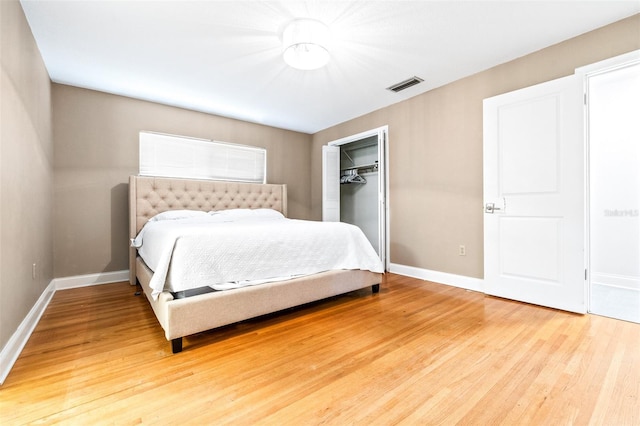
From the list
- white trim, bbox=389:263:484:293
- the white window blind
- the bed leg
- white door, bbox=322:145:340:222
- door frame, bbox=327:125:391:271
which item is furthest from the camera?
white door, bbox=322:145:340:222

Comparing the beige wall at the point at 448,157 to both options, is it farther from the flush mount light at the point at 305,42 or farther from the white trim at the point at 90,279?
the white trim at the point at 90,279

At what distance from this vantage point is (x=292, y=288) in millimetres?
2275

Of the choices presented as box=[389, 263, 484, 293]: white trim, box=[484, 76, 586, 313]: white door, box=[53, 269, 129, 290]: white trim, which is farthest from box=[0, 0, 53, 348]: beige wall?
box=[484, 76, 586, 313]: white door

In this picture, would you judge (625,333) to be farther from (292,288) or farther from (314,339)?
(292,288)

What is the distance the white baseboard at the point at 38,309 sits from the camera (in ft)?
5.07

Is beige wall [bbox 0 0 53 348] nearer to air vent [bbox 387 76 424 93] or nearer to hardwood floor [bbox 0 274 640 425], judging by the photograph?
hardwood floor [bbox 0 274 640 425]

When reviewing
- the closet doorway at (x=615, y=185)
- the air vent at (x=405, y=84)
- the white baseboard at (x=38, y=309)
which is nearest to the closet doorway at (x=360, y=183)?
the air vent at (x=405, y=84)

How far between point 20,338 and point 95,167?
7.27 ft

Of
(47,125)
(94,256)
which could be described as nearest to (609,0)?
(47,125)

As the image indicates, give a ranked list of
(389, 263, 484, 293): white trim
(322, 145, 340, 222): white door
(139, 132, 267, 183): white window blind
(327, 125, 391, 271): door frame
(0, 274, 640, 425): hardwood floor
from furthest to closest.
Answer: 1. (322, 145, 340, 222): white door
2. (327, 125, 391, 271): door frame
3. (139, 132, 267, 183): white window blind
4. (389, 263, 484, 293): white trim
5. (0, 274, 640, 425): hardwood floor

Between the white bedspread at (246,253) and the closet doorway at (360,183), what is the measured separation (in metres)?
1.36

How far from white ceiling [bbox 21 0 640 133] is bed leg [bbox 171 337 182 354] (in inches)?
89.6

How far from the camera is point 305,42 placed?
220cm

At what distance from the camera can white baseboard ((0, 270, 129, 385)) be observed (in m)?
1.54
